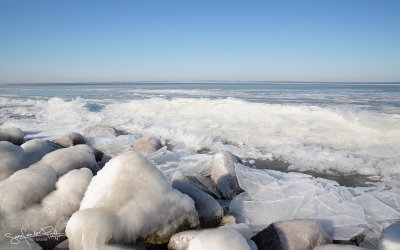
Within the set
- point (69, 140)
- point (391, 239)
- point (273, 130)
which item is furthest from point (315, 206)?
point (273, 130)

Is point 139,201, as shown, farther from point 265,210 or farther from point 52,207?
point 265,210

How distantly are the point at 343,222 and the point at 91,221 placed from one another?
1.92 metres

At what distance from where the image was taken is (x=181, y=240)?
189cm

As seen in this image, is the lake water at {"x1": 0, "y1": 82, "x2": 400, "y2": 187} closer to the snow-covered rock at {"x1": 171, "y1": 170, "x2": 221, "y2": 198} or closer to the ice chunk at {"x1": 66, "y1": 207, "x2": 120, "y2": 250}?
the snow-covered rock at {"x1": 171, "y1": 170, "x2": 221, "y2": 198}

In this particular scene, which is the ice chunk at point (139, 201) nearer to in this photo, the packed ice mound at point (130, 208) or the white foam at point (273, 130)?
the packed ice mound at point (130, 208)

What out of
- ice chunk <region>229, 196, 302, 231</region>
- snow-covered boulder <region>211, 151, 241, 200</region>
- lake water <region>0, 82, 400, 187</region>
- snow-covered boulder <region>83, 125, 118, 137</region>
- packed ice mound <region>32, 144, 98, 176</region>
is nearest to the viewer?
ice chunk <region>229, 196, 302, 231</region>

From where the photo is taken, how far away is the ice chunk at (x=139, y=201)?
6.06 ft

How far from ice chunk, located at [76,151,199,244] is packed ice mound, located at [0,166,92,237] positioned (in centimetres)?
18

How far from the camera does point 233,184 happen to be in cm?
321

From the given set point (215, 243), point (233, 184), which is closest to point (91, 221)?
point (215, 243)

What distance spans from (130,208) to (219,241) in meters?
0.62

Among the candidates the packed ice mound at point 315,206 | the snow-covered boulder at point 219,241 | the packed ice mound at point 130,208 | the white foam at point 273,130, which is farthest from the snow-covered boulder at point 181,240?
the white foam at point 273,130

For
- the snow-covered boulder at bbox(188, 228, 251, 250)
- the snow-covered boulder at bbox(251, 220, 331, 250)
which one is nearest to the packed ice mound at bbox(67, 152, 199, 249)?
the snow-covered boulder at bbox(188, 228, 251, 250)

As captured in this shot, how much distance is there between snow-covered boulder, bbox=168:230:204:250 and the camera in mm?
1870
